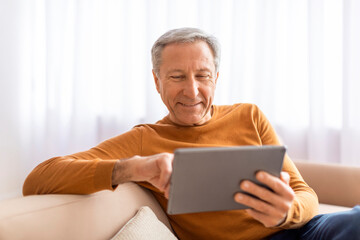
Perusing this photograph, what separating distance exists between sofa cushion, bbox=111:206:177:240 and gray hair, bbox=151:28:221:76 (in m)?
0.56

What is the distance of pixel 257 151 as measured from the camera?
0.85m

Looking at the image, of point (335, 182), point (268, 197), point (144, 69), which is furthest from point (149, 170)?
point (144, 69)

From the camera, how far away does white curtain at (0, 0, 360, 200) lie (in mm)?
2301

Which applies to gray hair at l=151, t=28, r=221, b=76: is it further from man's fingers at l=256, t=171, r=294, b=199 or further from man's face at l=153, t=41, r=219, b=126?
man's fingers at l=256, t=171, r=294, b=199

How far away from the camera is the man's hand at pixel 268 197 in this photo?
35.2 inches

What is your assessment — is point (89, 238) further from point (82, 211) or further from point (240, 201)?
point (240, 201)

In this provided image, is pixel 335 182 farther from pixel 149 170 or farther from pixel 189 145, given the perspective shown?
pixel 149 170

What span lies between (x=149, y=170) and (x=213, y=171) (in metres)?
0.22

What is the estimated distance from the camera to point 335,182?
180 cm

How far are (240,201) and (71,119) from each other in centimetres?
256

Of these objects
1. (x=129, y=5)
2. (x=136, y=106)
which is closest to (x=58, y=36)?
(x=129, y=5)

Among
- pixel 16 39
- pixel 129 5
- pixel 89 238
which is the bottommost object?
pixel 89 238

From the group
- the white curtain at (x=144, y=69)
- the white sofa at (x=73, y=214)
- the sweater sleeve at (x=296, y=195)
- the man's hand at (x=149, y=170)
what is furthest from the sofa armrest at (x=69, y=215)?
the white curtain at (x=144, y=69)


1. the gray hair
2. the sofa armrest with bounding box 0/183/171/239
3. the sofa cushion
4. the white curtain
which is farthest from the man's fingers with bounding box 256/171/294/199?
the white curtain
